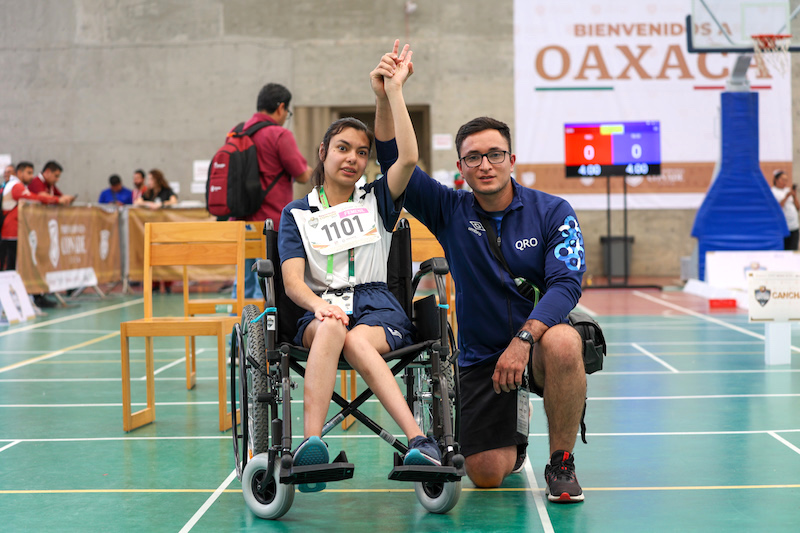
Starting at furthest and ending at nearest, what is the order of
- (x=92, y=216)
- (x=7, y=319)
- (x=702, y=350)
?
(x=92, y=216), (x=7, y=319), (x=702, y=350)

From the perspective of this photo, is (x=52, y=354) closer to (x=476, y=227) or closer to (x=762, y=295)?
(x=476, y=227)

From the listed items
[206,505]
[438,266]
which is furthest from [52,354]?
[438,266]

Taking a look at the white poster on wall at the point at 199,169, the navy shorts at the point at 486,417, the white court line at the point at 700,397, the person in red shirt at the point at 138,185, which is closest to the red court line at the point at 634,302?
the white court line at the point at 700,397

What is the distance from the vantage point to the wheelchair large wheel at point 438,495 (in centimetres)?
236

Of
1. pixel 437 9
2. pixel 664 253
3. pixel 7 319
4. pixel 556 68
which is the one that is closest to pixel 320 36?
pixel 437 9

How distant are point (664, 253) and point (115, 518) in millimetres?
11564

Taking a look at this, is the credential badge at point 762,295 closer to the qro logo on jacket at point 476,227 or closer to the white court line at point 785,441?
the white court line at point 785,441

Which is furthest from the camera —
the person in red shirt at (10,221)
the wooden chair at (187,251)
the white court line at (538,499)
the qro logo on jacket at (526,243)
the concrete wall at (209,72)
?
the concrete wall at (209,72)

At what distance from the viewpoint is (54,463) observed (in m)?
3.06

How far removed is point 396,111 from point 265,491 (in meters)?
1.17

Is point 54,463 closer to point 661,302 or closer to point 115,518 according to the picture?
point 115,518

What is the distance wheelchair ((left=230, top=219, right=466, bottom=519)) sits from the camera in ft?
7.18

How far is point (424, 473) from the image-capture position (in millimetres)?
2164

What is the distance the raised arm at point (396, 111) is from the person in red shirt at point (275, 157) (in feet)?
7.52
